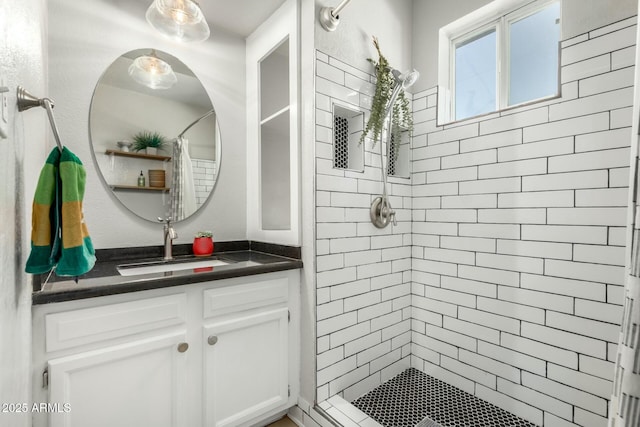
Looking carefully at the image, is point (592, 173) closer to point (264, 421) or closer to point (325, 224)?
point (325, 224)

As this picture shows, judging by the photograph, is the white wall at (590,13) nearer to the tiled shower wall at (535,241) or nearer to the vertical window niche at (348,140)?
the tiled shower wall at (535,241)

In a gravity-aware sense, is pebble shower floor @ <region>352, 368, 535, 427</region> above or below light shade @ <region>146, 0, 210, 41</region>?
below

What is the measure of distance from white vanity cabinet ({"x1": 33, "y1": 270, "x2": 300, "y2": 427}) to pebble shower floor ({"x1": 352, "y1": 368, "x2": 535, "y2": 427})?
47 centimetres

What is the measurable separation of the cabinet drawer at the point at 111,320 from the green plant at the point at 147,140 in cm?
91

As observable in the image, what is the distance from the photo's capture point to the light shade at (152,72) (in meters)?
1.66

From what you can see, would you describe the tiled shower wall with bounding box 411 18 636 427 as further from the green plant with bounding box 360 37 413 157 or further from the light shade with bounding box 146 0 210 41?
the light shade with bounding box 146 0 210 41

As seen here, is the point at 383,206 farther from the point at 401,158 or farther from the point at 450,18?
the point at 450,18

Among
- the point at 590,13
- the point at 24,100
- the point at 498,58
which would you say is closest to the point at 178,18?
the point at 24,100

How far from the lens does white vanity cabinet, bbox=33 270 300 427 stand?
1.02 metres

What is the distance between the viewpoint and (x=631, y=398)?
0.66 metres

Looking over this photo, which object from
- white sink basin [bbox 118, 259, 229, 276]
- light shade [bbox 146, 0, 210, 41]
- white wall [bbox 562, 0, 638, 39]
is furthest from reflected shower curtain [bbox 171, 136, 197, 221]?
white wall [bbox 562, 0, 638, 39]

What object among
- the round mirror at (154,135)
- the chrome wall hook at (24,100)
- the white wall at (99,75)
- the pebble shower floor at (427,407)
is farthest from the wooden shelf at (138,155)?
the pebble shower floor at (427,407)

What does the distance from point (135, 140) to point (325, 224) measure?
44.2 inches

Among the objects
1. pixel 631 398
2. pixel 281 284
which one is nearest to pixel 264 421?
pixel 281 284
